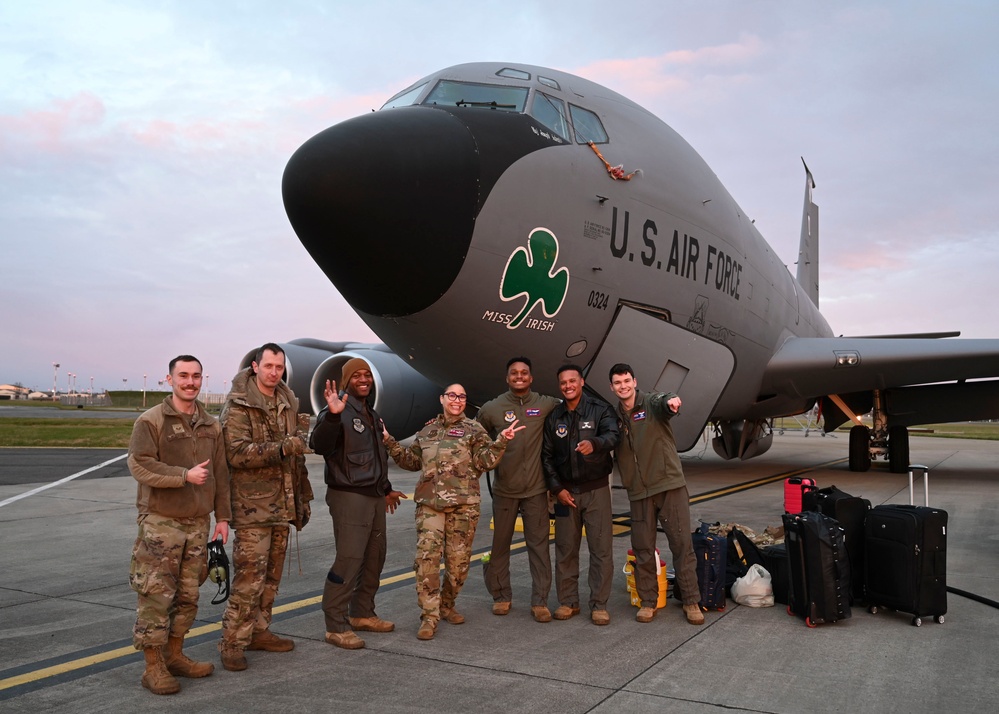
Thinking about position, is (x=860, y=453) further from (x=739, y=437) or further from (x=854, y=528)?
(x=854, y=528)

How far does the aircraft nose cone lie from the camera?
5.17m

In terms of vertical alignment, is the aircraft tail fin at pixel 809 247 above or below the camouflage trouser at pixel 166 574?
above

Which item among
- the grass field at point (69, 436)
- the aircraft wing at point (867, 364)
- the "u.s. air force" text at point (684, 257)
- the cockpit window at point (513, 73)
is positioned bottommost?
the grass field at point (69, 436)

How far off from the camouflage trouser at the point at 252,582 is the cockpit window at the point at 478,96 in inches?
163

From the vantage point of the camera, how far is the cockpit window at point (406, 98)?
6906mm

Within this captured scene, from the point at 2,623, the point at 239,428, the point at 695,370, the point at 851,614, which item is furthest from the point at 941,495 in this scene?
the point at 2,623

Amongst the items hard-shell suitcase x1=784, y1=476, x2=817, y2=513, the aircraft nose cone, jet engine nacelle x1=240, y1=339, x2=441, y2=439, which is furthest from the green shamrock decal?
jet engine nacelle x1=240, y1=339, x2=441, y2=439

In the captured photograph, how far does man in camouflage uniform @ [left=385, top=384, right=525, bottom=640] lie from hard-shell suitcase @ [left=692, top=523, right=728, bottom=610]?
Answer: 158cm

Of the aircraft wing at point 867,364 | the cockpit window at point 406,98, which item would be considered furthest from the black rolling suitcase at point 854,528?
the aircraft wing at point 867,364

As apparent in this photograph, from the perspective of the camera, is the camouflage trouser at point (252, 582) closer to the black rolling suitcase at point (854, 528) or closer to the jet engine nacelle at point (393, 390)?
the black rolling suitcase at point (854, 528)

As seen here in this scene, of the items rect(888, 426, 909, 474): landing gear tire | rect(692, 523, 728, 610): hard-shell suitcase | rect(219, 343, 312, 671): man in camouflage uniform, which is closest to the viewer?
rect(219, 343, 312, 671): man in camouflage uniform

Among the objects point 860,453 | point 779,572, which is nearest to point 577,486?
point 779,572

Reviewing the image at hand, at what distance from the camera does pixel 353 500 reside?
4398 millimetres

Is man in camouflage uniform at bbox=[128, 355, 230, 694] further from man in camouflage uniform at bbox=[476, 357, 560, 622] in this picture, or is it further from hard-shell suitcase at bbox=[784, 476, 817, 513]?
hard-shell suitcase at bbox=[784, 476, 817, 513]
